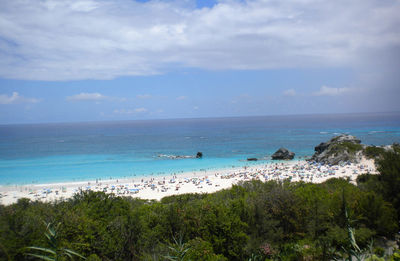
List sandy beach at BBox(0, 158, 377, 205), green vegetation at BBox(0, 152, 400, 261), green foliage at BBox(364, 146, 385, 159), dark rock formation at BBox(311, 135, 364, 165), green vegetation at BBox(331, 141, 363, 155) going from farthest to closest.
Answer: green vegetation at BBox(331, 141, 363, 155) < dark rock formation at BBox(311, 135, 364, 165) < green foliage at BBox(364, 146, 385, 159) < sandy beach at BBox(0, 158, 377, 205) < green vegetation at BBox(0, 152, 400, 261)

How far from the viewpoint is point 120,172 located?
42.7m

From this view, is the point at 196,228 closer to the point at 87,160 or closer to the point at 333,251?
the point at 333,251

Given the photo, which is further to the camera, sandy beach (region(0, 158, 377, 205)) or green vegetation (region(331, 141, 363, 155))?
green vegetation (region(331, 141, 363, 155))

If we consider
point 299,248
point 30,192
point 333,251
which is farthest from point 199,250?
point 30,192

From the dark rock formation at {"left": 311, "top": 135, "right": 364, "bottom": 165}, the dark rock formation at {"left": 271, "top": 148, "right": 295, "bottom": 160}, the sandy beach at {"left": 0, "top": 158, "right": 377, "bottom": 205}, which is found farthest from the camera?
the dark rock formation at {"left": 271, "top": 148, "right": 295, "bottom": 160}

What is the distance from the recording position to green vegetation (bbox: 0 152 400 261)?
30.8 feet

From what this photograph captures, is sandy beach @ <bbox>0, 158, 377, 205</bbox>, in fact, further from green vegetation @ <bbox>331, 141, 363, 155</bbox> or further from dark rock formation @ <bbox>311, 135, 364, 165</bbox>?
green vegetation @ <bbox>331, 141, 363, 155</bbox>

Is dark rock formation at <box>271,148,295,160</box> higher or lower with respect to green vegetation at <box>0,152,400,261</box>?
lower

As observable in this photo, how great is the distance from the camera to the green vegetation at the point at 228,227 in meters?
9.39

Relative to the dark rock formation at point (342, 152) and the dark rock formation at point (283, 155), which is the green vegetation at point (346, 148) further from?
the dark rock formation at point (283, 155)

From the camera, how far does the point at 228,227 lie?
35.5ft

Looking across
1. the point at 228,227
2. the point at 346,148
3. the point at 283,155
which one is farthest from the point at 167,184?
the point at 346,148

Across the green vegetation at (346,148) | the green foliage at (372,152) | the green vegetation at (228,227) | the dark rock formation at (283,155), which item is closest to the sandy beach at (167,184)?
the green foliage at (372,152)

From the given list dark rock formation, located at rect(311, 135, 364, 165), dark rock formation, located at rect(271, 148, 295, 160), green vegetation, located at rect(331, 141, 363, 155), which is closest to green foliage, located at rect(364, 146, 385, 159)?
dark rock formation, located at rect(311, 135, 364, 165)
